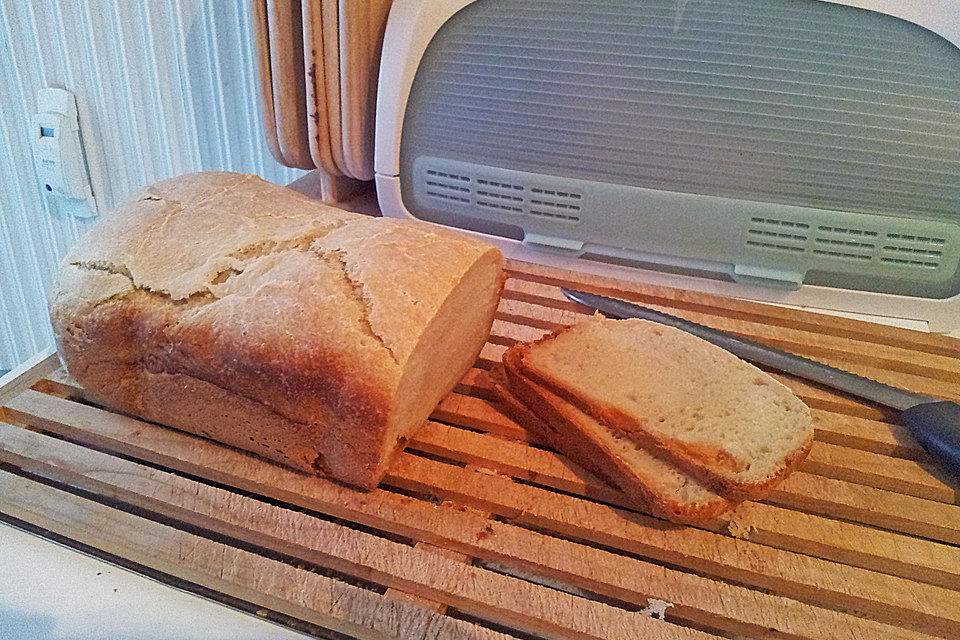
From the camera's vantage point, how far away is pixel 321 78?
1396 mm

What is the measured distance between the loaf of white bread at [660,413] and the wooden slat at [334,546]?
190 millimetres

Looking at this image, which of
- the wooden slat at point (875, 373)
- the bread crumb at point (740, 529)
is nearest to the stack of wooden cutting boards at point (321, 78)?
the wooden slat at point (875, 373)

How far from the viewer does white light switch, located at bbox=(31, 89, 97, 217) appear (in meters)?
1.78

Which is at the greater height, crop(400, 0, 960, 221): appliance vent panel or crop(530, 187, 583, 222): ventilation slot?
crop(400, 0, 960, 221): appliance vent panel

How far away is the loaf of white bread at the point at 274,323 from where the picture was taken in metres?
0.87

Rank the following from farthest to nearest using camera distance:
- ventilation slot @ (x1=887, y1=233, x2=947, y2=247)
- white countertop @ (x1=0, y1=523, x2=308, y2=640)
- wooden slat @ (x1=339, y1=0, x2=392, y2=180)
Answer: wooden slat @ (x1=339, y1=0, x2=392, y2=180), ventilation slot @ (x1=887, y1=233, x2=947, y2=247), white countertop @ (x1=0, y1=523, x2=308, y2=640)

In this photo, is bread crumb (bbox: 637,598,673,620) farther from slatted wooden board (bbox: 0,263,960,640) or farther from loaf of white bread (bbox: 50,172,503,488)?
loaf of white bread (bbox: 50,172,503,488)

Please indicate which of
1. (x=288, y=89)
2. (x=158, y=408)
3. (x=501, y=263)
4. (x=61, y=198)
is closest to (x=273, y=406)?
(x=158, y=408)

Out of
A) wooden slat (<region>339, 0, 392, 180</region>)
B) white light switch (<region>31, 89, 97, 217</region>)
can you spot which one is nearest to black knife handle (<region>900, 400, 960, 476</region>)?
wooden slat (<region>339, 0, 392, 180</region>)

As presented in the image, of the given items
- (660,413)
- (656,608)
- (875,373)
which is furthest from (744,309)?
(656,608)

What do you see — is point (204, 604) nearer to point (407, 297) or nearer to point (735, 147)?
point (407, 297)

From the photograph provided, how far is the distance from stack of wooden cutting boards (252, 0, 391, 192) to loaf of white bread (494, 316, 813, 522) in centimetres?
70

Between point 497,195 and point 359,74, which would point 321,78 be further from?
point 497,195

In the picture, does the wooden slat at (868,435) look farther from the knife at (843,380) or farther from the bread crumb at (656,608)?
the bread crumb at (656,608)
